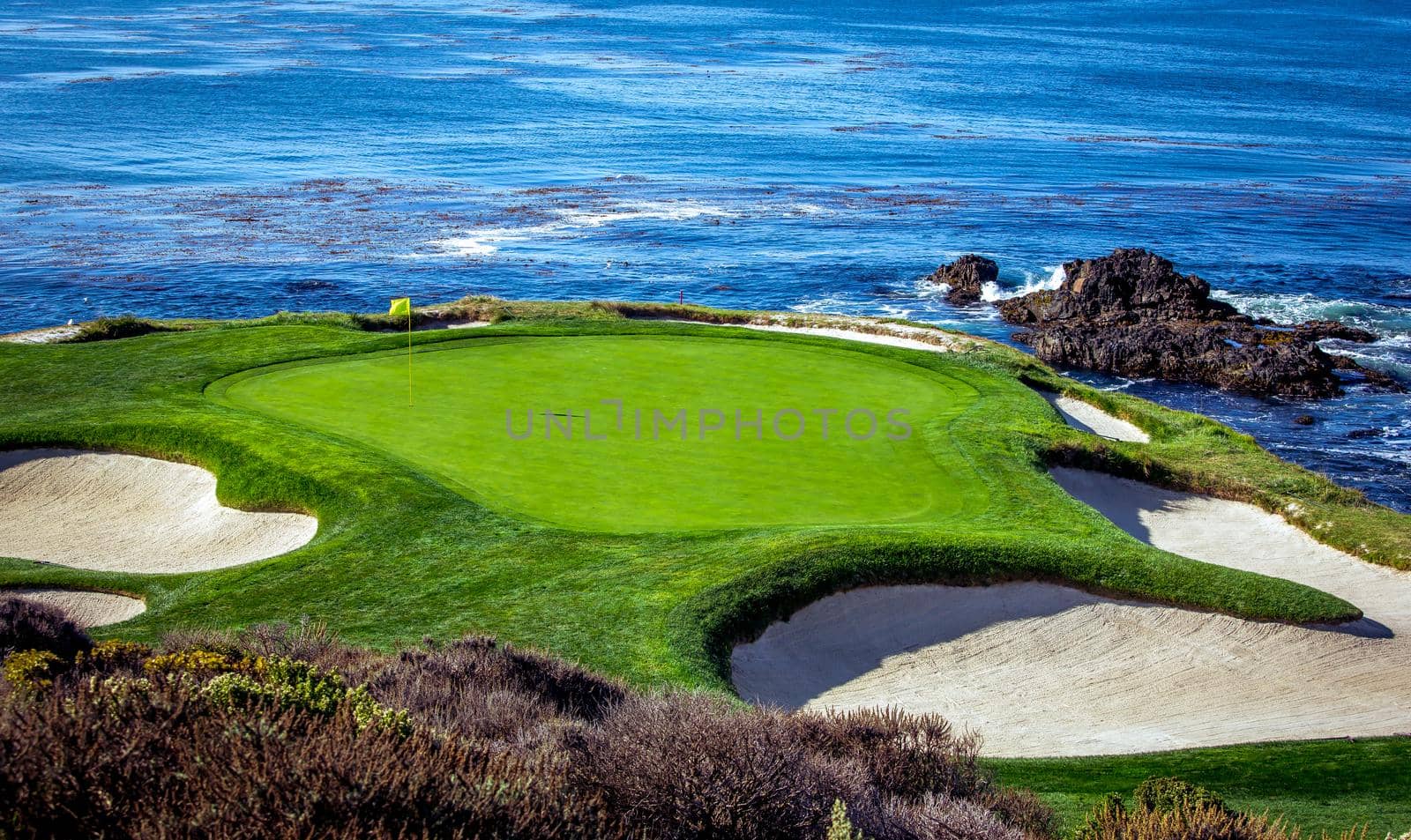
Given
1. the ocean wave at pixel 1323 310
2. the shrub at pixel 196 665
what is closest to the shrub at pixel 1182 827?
the shrub at pixel 196 665

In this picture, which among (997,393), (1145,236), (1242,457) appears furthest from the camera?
(1145,236)

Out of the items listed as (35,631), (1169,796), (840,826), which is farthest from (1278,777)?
(35,631)

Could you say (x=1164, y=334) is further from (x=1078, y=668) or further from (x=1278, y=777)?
(x=1278, y=777)

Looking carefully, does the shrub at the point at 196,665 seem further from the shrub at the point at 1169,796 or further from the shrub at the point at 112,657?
the shrub at the point at 1169,796

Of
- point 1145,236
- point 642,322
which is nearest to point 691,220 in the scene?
point 1145,236

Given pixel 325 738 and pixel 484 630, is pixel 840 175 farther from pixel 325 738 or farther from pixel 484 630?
pixel 325 738

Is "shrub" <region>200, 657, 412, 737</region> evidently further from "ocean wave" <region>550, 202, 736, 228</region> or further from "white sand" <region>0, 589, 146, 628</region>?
"ocean wave" <region>550, 202, 736, 228</region>
